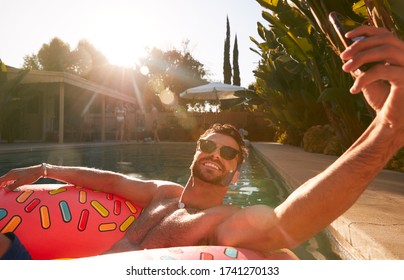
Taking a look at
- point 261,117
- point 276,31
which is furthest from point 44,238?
point 261,117

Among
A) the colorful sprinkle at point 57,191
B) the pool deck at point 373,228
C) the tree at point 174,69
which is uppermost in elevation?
the tree at point 174,69

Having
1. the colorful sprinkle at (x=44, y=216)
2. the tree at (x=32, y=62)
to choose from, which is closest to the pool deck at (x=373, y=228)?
the colorful sprinkle at (x=44, y=216)

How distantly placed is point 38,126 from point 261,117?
1219 cm

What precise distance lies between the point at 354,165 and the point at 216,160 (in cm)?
90

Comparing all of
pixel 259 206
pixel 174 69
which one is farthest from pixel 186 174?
pixel 174 69

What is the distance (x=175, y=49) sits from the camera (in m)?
42.9

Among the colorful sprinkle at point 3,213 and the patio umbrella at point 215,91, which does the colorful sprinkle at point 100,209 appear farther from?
the patio umbrella at point 215,91

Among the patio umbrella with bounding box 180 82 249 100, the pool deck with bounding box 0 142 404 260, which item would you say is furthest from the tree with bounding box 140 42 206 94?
the pool deck with bounding box 0 142 404 260

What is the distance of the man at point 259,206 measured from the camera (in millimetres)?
1017

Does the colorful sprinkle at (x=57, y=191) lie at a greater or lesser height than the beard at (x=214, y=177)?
lesser

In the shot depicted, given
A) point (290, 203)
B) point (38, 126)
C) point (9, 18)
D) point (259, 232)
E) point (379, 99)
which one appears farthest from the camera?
point (38, 126)

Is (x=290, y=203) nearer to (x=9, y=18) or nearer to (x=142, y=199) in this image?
(x=142, y=199)

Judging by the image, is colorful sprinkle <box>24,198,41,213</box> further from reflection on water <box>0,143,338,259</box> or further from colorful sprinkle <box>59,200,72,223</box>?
reflection on water <box>0,143,338,259</box>

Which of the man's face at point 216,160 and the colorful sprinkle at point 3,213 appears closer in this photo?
the man's face at point 216,160
